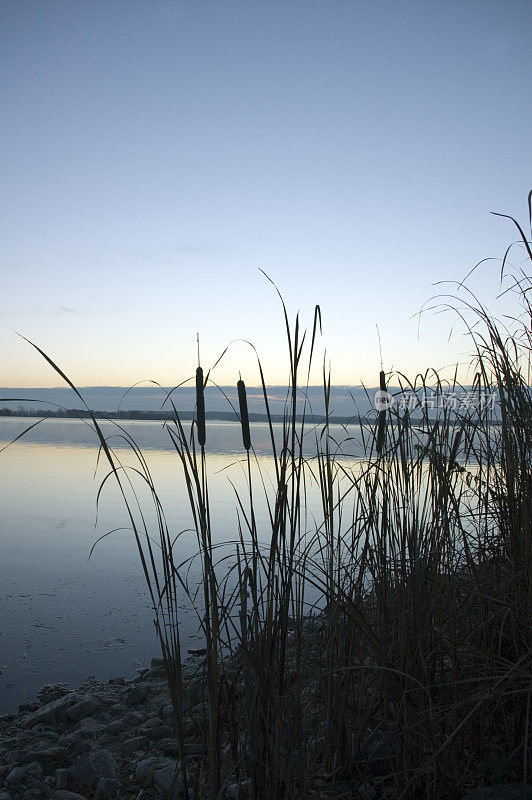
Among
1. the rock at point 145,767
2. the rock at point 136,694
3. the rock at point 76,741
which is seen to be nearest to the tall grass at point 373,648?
the rock at point 145,767

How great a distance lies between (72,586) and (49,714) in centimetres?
212

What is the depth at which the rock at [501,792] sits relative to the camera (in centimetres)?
157

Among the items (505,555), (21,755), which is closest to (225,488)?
(21,755)

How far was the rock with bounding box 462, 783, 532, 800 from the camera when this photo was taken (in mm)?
1572

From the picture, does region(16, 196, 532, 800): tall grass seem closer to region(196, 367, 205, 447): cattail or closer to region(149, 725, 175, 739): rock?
region(196, 367, 205, 447): cattail

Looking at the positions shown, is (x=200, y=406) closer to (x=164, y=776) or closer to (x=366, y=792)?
(x=366, y=792)

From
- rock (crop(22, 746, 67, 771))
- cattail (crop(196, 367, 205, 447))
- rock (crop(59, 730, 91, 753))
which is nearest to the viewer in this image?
cattail (crop(196, 367, 205, 447))

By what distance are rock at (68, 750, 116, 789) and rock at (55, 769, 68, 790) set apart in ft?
0.07

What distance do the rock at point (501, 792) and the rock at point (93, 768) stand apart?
1.43 meters

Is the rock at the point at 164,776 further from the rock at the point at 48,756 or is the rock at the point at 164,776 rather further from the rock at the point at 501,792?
the rock at the point at 501,792

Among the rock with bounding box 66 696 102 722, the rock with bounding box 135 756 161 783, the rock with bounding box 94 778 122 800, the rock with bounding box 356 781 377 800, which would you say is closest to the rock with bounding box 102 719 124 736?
the rock with bounding box 66 696 102 722

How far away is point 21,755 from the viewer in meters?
2.49

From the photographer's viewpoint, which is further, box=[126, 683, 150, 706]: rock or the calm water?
the calm water

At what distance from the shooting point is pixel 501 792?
5.26 ft
